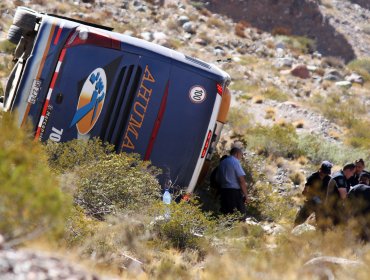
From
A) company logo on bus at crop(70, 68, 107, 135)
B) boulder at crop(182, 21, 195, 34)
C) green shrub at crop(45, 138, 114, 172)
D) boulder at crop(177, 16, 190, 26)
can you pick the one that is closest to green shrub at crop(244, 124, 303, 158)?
company logo on bus at crop(70, 68, 107, 135)

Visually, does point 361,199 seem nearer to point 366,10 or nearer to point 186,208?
point 186,208

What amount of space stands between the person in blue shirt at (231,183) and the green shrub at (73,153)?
8.31 feet

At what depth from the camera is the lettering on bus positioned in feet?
33.1

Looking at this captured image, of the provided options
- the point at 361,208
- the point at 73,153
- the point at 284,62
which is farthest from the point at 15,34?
the point at 284,62

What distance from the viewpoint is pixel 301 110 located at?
22562mm

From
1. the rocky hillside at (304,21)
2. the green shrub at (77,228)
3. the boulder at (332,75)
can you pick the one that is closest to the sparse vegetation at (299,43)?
→ the rocky hillside at (304,21)

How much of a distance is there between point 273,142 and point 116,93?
761 cm

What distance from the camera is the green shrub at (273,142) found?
54.9ft

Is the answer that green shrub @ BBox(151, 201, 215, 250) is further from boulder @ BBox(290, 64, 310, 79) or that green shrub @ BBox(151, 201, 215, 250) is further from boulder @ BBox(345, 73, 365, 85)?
boulder @ BBox(345, 73, 365, 85)

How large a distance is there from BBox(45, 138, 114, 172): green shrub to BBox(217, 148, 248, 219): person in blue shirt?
253 centimetres

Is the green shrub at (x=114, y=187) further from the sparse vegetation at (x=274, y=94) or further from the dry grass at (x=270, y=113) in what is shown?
the sparse vegetation at (x=274, y=94)

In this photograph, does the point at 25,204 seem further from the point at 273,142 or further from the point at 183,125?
the point at 273,142

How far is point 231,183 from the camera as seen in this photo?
11398 mm

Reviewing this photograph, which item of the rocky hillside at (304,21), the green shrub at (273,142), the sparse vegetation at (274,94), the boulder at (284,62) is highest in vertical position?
the rocky hillside at (304,21)
